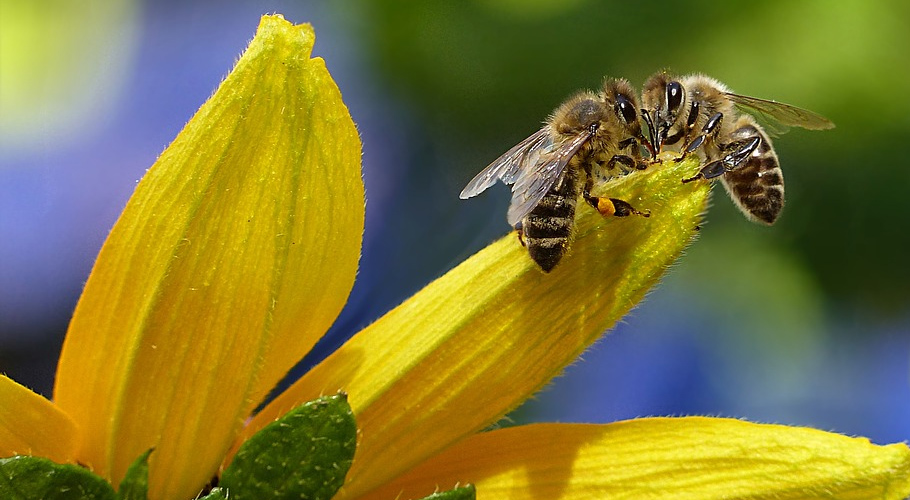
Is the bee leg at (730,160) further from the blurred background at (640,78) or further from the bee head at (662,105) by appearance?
the blurred background at (640,78)

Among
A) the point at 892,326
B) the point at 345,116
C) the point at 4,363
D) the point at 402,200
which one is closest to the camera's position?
the point at 345,116

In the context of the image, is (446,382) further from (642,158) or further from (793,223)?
(793,223)

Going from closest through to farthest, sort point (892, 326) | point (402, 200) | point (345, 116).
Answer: point (345, 116) → point (402, 200) → point (892, 326)

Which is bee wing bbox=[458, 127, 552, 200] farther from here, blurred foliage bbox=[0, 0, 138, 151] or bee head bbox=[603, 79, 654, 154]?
blurred foliage bbox=[0, 0, 138, 151]

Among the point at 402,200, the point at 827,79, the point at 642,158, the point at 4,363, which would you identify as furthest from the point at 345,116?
the point at 827,79

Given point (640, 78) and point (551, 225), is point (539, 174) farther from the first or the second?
point (640, 78)
